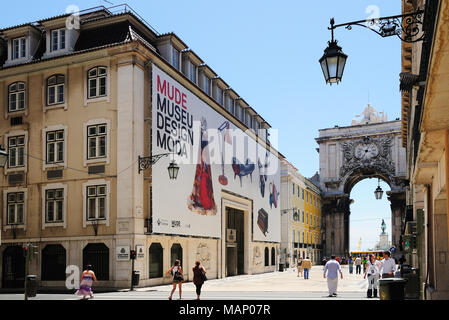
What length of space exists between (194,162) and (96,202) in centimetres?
828

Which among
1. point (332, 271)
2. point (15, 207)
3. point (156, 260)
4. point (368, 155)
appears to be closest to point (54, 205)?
point (15, 207)

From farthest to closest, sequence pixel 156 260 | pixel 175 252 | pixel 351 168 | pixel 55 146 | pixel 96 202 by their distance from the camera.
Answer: pixel 351 168 → pixel 175 252 → pixel 55 146 → pixel 156 260 → pixel 96 202

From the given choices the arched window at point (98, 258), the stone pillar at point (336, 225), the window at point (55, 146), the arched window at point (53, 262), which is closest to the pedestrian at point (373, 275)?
the arched window at point (98, 258)

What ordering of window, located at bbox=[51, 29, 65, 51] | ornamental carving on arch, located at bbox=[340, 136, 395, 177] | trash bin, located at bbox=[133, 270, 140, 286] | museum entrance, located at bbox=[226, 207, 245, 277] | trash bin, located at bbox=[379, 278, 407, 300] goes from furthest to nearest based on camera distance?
ornamental carving on arch, located at bbox=[340, 136, 395, 177] → museum entrance, located at bbox=[226, 207, 245, 277] → window, located at bbox=[51, 29, 65, 51] → trash bin, located at bbox=[133, 270, 140, 286] → trash bin, located at bbox=[379, 278, 407, 300]

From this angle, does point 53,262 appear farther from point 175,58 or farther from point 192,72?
point 192,72

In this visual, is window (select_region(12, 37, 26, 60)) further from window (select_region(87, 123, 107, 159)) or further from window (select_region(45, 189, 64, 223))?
window (select_region(45, 189, 64, 223))

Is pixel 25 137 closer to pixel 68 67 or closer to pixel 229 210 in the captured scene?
pixel 68 67

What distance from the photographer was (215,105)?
4312 centimetres

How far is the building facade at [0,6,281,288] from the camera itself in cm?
3144

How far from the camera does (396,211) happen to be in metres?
84.2

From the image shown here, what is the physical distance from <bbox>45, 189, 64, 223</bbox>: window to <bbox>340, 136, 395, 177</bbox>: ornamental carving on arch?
59.8 metres

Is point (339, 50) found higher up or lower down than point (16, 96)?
lower down

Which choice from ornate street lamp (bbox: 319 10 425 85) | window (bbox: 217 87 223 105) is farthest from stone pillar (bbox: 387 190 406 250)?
ornate street lamp (bbox: 319 10 425 85)
